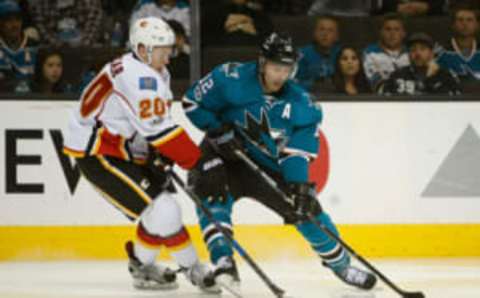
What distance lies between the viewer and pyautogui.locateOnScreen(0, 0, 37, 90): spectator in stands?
7613 millimetres

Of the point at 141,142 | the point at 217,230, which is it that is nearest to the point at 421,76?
the point at 217,230

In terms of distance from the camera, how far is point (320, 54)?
25.3 feet

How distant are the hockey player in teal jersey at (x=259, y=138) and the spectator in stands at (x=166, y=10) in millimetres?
1556

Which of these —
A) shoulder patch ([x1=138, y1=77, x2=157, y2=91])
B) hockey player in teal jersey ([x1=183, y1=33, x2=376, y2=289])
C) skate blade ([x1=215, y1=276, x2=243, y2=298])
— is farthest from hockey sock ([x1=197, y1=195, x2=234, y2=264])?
shoulder patch ([x1=138, y1=77, x2=157, y2=91])

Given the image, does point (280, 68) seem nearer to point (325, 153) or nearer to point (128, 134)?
point (128, 134)

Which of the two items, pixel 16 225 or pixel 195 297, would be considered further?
pixel 16 225

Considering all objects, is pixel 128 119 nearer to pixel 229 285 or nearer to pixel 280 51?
pixel 280 51

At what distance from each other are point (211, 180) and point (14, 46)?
2115 mm

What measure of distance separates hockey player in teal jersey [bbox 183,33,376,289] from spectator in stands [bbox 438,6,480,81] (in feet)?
6.27

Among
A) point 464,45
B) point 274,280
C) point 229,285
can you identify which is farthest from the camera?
point 464,45

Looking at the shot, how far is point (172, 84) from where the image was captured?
24.8ft

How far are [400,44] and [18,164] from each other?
2.21 metres

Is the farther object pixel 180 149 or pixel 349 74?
pixel 349 74

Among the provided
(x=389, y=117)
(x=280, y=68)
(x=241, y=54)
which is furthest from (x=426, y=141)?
(x=280, y=68)
